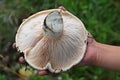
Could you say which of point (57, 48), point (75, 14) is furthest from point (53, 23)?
point (75, 14)

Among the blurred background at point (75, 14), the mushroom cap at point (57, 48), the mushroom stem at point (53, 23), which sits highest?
the mushroom stem at point (53, 23)

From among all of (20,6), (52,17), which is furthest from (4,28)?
(52,17)

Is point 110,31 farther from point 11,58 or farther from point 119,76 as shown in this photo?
point 11,58

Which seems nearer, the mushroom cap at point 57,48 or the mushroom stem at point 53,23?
the mushroom stem at point 53,23

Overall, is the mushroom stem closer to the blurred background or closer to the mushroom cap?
the mushroom cap

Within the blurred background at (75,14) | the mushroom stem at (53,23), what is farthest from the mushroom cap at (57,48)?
the blurred background at (75,14)

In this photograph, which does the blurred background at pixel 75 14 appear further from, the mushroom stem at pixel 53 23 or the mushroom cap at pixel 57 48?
the mushroom stem at pixel 53 23

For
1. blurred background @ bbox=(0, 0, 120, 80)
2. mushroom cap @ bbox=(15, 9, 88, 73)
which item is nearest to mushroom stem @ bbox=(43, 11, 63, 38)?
mushroom cap @ bbox=(15, 9, 88, 73)
